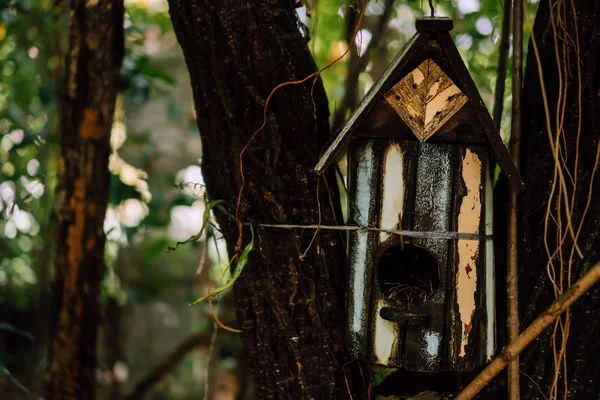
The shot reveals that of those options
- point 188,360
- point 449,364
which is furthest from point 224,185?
point 188,360

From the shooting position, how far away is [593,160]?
179 centimetres

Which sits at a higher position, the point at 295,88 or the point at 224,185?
the point at 295,88

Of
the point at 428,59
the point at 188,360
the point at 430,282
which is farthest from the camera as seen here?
the point at 188,360

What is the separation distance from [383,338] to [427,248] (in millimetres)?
268

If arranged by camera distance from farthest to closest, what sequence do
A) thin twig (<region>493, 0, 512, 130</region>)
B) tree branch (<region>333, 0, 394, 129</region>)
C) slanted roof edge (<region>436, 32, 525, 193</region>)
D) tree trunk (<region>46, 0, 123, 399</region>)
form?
tree branch (<region>333, 0, 394, 129</region>) < tree trunk (<region>46, 0, 123, 399</region>) < thin twig (<region>493, 0, 512, 130</region>) < slanted roof edge (<region>436, 32, 525, 193</region>)

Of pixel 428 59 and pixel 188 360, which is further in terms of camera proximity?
pixel 188 360

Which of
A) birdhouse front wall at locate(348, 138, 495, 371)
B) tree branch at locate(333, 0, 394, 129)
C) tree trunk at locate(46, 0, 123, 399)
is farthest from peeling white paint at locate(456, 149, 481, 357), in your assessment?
tree trunk at locate(46, 0, 123, 399)

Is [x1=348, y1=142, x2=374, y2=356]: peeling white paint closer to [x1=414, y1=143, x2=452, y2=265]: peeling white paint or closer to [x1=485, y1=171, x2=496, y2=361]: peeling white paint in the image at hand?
[x1=414, y1=143, x2=452, y2=265]: peeling white paint

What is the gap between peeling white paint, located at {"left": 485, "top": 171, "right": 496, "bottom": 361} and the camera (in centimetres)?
178

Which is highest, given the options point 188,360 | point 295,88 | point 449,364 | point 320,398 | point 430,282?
point 295,88

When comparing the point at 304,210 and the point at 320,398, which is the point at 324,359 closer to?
the point at 320,398

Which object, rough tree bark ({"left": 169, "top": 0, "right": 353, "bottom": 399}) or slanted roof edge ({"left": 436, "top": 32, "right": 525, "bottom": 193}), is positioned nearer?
slanted roof edge ({"left": 436, "top": 32, "right": 525, "bottom": 193})

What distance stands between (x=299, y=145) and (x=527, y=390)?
0.91 m

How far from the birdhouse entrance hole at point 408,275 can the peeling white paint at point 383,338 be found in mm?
120
